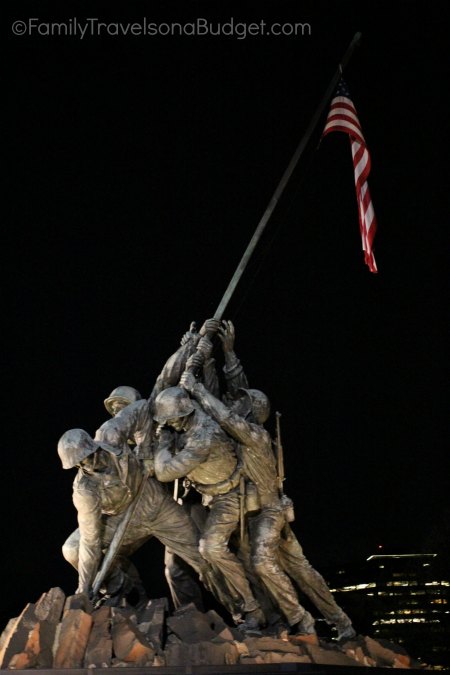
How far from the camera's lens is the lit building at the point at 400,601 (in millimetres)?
25406

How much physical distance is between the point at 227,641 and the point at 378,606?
19.0 meters

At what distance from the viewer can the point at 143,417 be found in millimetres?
11023

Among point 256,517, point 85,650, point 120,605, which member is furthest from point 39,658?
point 256,517

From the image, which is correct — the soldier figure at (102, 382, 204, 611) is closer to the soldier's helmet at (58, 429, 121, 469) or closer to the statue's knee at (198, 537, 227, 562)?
the statue's knee at (198, 537, 227, 562)

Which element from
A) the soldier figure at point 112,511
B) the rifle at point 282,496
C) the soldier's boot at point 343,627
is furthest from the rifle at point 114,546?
the soldier's boot at point 343,627

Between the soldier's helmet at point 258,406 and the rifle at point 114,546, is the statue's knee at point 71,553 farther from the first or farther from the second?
the soldier's helmet at point 258,406

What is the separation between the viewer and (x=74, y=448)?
9.93 metres

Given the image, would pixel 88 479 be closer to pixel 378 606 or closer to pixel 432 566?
pixel 432 566

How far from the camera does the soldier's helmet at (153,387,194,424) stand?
1067 centimetres

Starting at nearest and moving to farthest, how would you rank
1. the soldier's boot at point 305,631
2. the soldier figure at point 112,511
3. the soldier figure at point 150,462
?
the soldier's boot at point 305,631 < the soldier figure at point 112,511 < the soldier figure at point 150,462

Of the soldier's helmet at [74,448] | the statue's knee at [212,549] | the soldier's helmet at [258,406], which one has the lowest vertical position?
the statue's knee at [212,549]

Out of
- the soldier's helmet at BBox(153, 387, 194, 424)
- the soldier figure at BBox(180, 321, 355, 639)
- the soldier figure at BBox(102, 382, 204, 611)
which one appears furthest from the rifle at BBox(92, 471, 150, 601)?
the soldier figure at BBox(180, 321, 355, 639)

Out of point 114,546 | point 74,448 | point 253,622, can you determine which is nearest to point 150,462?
point 114,546

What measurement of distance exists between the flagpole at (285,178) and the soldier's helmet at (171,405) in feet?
5.11
